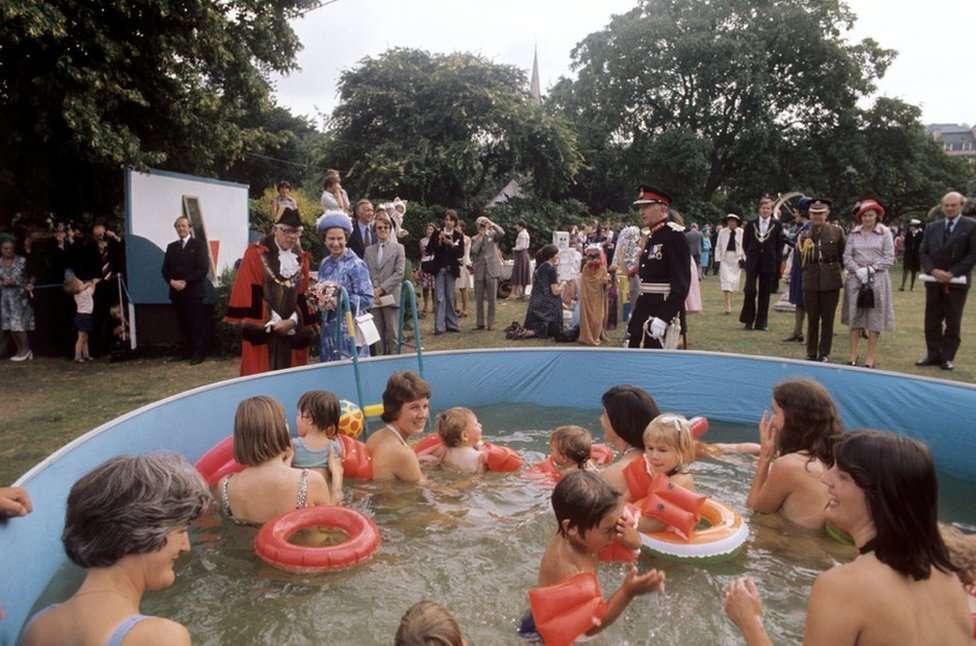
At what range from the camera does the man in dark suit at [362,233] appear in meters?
9.10

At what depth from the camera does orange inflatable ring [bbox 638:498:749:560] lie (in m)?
3.81

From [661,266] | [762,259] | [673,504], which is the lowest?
[673,504]

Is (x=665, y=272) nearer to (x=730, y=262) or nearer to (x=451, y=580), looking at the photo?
(x=451, y=580)

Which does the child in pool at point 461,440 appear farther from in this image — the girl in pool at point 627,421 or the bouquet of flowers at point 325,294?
the bouquet of flowers at point 325,294

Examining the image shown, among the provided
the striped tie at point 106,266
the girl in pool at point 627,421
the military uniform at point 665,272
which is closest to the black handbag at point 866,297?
the military uniform at point 665,272

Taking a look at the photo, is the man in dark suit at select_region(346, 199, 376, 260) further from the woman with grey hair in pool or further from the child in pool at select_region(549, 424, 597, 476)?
the woman with grey hair in pool

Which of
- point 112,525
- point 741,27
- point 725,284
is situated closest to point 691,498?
point 112,525

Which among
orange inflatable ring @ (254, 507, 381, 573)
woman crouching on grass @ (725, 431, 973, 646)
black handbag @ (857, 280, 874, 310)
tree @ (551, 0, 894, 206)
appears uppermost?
tree @ (551, 0, 894, 206)

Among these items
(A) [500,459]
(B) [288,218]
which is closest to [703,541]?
(A) [500,459]

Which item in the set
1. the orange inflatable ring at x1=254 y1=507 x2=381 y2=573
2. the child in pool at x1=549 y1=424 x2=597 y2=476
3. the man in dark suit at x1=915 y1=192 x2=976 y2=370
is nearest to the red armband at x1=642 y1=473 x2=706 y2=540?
the child in pool at x1=549 y1=424 x2=597 y2=476

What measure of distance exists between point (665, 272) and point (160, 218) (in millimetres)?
7154

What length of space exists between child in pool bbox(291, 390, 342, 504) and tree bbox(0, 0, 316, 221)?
583 cm

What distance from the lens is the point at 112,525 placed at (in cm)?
198

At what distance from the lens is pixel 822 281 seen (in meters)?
8.86
